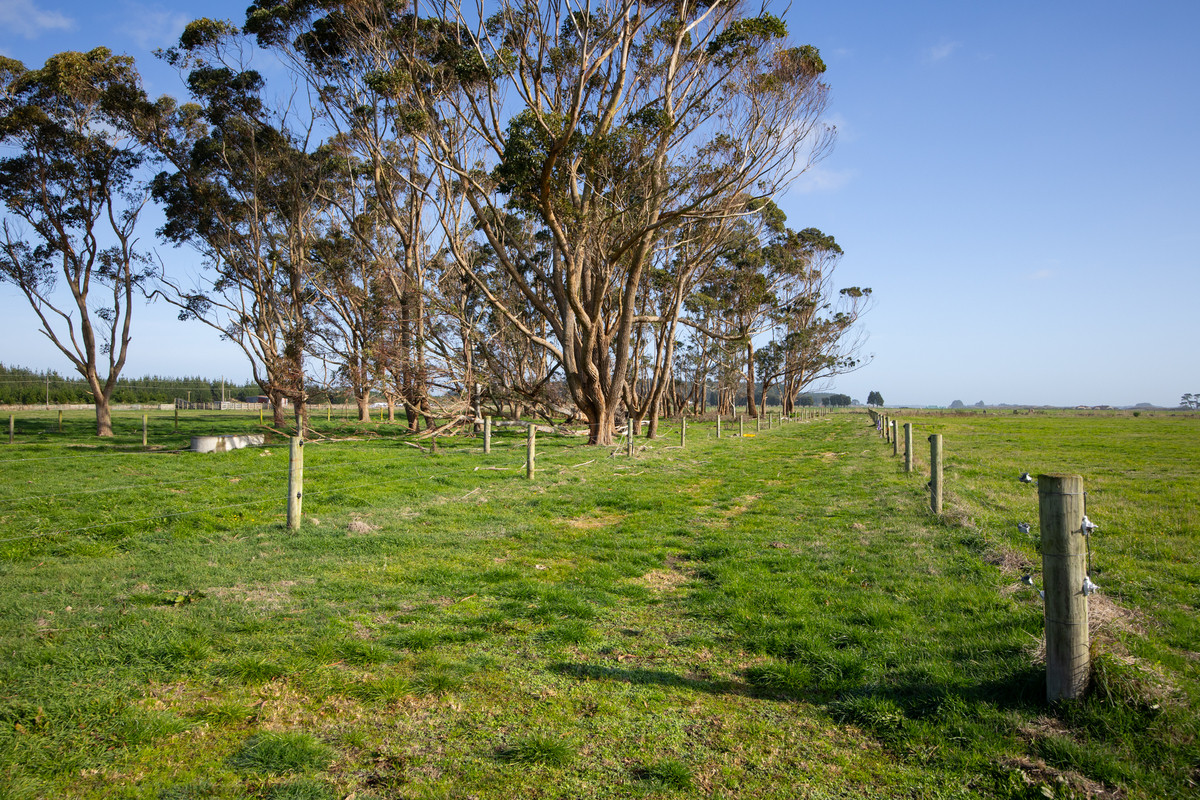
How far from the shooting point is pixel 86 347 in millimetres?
25016

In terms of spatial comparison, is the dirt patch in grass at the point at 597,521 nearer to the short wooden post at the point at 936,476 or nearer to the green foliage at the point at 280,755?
the short wooden post at the point at 936,476

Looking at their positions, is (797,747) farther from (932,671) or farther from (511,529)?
(511,529)

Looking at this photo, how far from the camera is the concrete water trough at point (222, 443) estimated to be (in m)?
18.1

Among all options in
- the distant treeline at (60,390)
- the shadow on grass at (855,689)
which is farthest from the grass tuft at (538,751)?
the distant treeline at (60,390)

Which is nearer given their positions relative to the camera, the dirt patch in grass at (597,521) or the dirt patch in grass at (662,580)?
the dirt patch in grass at (662,580)

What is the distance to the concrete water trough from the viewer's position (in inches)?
711

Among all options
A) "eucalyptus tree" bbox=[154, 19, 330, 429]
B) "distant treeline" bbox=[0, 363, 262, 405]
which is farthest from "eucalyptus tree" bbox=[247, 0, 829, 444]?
"distant treeline" bbox=[0, 363, 262, 405]

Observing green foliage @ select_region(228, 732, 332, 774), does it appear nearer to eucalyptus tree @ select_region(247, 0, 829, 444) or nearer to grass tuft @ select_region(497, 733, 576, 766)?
grass tuft @ select_region(497, 733, 576, 766)

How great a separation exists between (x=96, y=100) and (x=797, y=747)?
108ft

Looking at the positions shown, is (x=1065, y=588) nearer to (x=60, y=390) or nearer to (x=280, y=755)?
(x=280, y=755)

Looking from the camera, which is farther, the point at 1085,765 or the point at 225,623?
the point at 225,623

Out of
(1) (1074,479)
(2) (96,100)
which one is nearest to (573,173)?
(1) (1074,479)

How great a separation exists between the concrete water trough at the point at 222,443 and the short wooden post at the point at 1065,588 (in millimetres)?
19770

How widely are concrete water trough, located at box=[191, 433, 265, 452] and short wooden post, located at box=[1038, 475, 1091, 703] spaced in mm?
19770
